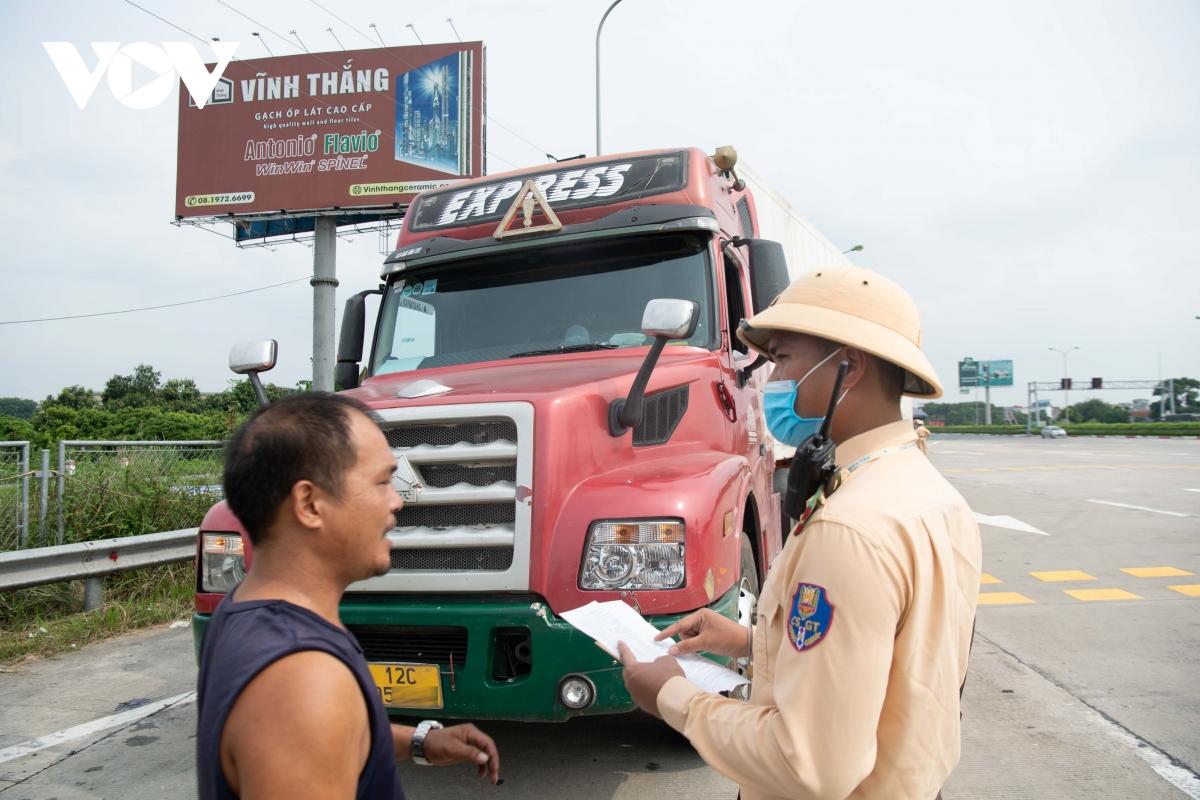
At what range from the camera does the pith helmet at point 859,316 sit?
1591 millimetres

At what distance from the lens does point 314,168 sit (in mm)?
27875

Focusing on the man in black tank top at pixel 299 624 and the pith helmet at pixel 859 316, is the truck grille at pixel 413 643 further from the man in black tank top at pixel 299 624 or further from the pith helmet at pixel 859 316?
the pith helmet at pixel 859 316

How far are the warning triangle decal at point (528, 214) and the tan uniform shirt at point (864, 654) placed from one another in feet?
11.2

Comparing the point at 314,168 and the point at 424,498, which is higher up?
the point at 314,168

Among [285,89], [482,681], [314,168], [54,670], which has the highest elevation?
[285,89]

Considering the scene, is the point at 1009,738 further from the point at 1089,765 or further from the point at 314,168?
the point at 314,168

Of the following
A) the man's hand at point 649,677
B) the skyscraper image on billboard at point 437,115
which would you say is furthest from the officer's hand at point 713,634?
the skyscraper image on billboard at point 437,115

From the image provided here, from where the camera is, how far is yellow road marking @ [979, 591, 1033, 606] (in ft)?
23.9

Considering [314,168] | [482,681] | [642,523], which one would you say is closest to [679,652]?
[642,523]

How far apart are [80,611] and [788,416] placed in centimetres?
Answer: 724

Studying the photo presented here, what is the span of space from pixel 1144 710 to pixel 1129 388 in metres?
99.3

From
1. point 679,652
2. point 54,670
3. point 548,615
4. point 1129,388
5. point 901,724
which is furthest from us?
point 1129,388

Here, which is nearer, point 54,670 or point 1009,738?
point 1009,738

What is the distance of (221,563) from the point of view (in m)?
3.63
